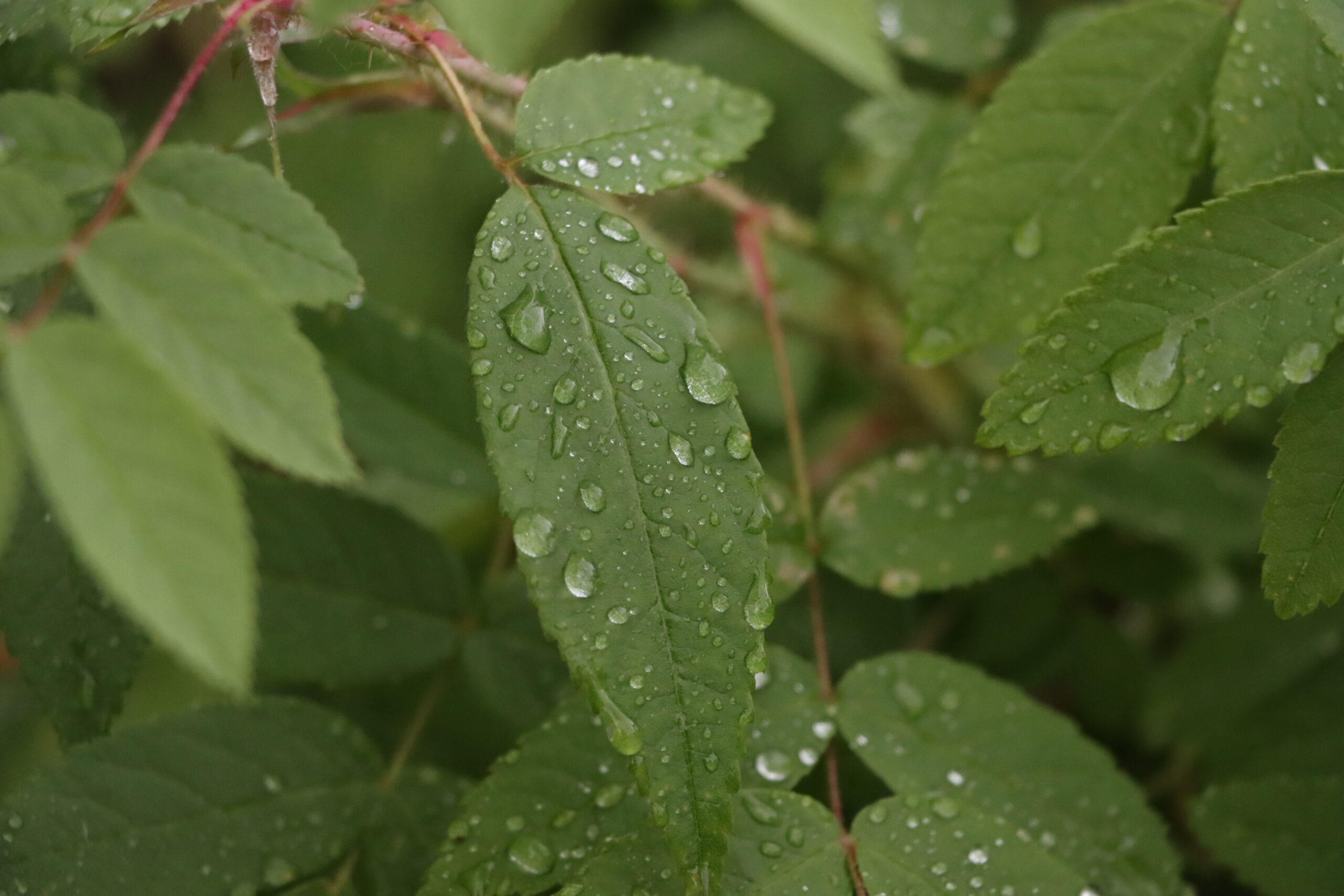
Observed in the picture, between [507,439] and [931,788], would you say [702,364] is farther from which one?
[931,788]

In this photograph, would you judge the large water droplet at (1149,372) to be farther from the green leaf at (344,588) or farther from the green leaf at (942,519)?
the green leaf at (344,588)

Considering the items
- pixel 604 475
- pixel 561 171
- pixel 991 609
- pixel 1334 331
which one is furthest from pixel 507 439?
pixel 991 609

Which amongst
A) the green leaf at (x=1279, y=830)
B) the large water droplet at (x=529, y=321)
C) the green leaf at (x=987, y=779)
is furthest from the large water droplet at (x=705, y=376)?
the green leaf at (x=1279, y=830)

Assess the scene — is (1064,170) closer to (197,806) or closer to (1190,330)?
(1190,330)

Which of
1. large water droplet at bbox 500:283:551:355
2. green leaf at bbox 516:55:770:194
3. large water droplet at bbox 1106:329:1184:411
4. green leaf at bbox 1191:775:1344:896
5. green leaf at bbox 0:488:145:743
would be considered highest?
green leaf at bbox 516:55:770:194

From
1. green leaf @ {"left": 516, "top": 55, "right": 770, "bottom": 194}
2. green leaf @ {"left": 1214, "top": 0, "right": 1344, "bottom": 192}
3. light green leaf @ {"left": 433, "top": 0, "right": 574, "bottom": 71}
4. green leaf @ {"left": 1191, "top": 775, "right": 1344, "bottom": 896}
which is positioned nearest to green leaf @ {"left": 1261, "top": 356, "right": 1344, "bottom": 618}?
green leaf @ {"left": 1214, "top": 0, "right": 1344, "bottom": 192}

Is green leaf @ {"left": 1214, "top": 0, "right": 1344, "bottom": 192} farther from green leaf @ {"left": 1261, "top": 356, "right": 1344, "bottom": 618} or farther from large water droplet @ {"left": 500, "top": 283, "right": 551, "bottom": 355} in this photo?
large water droplet @ {"left": 500, "top": 283, "right": 551, "bottom": 355}

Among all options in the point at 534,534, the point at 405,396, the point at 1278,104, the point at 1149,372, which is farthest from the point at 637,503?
the point at 1278,104
